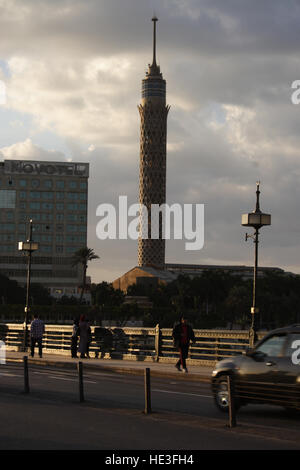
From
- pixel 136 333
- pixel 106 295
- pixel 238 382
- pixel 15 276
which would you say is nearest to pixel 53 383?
pixel 238 382

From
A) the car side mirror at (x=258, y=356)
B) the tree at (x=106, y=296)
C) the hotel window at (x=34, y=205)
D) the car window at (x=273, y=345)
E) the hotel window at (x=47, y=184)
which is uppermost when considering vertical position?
the hotel window at (x=47, y=184)

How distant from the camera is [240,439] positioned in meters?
11.7

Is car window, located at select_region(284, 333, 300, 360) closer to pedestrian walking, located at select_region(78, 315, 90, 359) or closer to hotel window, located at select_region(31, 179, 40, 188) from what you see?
pedestrian walking, located at select_region(78, 315, 90, 359)

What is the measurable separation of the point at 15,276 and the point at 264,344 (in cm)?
18161

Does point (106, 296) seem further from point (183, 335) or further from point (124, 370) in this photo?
point (183, 335)

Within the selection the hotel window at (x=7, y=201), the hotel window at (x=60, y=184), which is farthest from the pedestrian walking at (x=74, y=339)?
the hotel window at (x=7, y=201)

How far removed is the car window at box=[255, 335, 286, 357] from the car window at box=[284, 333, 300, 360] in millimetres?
150

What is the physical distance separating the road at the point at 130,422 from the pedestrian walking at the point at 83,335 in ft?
41.9

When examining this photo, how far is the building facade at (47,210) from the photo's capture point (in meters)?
197

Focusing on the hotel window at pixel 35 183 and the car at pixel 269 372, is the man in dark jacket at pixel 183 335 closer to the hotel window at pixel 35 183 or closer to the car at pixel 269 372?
the car at pixel 269 372

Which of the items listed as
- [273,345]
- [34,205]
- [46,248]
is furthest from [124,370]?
[34,205]

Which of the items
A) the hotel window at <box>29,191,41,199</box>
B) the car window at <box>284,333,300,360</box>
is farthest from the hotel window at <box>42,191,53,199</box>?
the car window at <box>284,333,300,360</box>

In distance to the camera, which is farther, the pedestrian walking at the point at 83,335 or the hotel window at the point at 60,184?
the hotel window at the point at 60,184

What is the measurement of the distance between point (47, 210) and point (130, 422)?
187440mm
